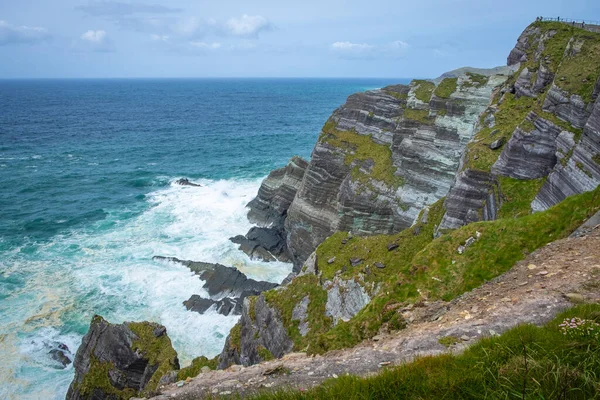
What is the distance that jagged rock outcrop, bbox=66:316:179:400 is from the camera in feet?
82.3

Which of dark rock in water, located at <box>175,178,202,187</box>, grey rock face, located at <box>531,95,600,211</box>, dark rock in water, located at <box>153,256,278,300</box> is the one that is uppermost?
grey rock face, located at <box>531,95,600,211</box>

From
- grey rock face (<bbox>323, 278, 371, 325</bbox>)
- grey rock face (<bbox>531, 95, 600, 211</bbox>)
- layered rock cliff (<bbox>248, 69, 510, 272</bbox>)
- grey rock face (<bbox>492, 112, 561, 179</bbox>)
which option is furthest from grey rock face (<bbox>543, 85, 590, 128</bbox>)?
grey rock face (<bbox>323, 278, 371, 325</bbox>)

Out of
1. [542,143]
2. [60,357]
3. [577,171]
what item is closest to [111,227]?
[60,357]

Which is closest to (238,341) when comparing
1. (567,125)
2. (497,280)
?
(497,280)

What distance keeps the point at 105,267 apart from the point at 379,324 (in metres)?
36.9

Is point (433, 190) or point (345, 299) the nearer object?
point (345, 299)

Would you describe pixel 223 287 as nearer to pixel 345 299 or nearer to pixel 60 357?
pixel 60 357

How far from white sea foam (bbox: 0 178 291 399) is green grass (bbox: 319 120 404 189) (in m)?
14.5

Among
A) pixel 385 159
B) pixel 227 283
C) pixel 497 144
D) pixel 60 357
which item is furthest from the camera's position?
pixel 385 159

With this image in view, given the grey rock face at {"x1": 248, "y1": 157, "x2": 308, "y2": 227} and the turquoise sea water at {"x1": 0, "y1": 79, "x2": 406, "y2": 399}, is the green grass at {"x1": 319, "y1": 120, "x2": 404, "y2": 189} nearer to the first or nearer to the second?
the grey rock face at {"x1": 248, "y1": 157, "x2": 308, "y2": 227}

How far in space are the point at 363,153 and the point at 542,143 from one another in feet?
76.9

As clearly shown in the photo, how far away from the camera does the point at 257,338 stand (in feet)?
76.8

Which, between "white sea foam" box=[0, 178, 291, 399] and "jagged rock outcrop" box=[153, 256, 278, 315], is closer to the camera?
"white sea foam" box=[0, 178, 291, 399]

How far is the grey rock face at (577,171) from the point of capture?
19625 mm
